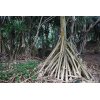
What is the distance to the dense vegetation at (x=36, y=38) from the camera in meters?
4.94

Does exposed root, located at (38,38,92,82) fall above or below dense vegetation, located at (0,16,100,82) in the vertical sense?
below

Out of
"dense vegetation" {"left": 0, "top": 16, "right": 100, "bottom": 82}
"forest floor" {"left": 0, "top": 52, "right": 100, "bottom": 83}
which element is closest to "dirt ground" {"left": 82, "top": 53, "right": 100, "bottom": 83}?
"forest floor" {"left": 0, "top": 52, "right": 100, "bottom": 83}

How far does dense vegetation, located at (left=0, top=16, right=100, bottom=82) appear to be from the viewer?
4.94 m

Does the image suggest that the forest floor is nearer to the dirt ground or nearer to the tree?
the dirt ground

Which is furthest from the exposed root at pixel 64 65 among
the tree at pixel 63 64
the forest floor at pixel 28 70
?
the forest floor at pixel 28 70

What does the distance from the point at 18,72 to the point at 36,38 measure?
1062mm

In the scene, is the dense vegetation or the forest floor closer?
the forest floor

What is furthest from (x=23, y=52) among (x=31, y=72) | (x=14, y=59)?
(x=31, y=72)

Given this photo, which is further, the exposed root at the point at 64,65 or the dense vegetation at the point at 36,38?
the dense vegetation at the point at 36,38

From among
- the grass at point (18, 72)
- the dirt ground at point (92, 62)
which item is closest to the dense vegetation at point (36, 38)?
the grass at point (18, 72)

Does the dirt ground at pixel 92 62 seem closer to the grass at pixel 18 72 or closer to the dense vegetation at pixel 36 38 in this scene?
the dense vegetation at pixel 36 38

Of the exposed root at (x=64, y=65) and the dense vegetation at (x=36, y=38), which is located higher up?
the dense vegetation at (x=36, y=38)
